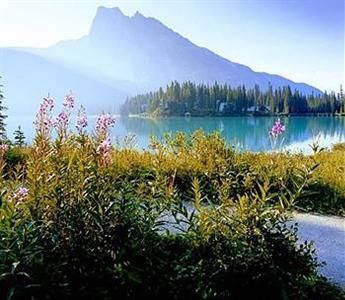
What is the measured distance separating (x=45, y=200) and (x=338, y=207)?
4.91m

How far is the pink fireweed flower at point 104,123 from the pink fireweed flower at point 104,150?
0.39ft

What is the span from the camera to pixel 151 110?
7975cm

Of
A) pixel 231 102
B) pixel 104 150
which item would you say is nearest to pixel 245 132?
pixel 104 150

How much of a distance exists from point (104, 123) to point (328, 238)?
10.2 ft

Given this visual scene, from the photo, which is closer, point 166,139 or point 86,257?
point 86,257

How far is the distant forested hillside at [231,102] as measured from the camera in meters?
75.2

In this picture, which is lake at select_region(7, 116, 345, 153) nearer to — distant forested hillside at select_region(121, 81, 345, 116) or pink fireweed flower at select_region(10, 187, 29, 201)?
pink fireweed flower at select_region(10, 187, 29, 201)

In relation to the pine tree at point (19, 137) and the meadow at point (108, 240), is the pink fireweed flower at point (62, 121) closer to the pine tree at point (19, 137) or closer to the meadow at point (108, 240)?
the meadow at point (108, 240)

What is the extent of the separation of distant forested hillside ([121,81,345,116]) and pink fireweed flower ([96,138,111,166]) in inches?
2788

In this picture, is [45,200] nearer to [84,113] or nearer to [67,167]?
[67,167]

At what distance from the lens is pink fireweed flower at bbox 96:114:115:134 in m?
2.64

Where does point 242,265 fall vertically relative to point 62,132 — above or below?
below

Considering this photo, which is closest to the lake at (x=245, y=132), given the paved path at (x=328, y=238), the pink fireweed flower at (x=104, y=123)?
the pink fireweed flower at (x=104, y=123)

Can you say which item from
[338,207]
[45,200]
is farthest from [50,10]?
[338,207]
